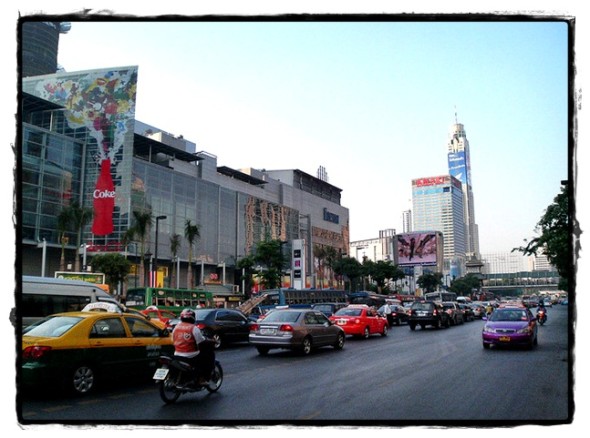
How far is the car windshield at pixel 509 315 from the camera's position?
61.9ft

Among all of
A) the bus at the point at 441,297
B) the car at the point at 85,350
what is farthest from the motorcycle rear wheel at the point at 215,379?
the bus at the point at 441,297

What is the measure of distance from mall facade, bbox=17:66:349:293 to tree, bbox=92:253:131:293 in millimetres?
2238

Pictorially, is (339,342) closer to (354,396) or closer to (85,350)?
(354,396)

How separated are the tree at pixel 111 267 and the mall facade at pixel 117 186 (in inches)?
88.1

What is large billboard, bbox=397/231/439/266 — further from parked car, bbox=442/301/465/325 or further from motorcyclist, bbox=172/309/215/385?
motorcyclist, bbox=172/309/215/385

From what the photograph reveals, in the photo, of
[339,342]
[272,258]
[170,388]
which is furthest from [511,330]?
[272,258]

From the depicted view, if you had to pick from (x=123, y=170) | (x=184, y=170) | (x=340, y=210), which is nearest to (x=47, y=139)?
(x=123, y=170)

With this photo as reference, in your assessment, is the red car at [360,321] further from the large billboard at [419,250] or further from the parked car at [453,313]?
the large billboard at [419,250]

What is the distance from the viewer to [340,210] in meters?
128

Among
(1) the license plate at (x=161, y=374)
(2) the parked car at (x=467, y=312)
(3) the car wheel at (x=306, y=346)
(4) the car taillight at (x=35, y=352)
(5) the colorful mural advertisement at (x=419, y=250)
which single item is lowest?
(2) the parked car at (x=467, y=312)

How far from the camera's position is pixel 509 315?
1911 centimetres

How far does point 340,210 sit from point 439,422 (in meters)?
123

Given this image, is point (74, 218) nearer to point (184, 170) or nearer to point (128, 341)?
point (184, 170)

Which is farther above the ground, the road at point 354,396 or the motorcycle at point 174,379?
the motorcycle at point 174,379
